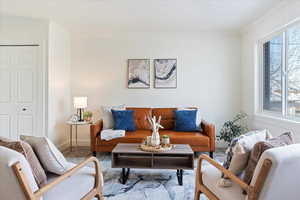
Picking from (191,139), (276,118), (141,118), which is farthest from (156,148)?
(276,118)

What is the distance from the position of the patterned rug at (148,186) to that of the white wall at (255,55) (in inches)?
60.3

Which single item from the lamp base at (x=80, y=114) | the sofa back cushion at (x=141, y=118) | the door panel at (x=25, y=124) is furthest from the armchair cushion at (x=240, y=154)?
the door panel at (x=25, y=124)

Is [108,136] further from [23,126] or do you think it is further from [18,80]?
[18,80]

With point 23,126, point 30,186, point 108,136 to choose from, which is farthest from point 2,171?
point 23,126

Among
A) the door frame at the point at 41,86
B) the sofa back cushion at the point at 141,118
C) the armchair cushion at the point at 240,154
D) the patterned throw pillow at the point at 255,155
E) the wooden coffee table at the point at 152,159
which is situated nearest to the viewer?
the patterned throw pillow at the point at 255,155

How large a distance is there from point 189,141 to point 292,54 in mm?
2005

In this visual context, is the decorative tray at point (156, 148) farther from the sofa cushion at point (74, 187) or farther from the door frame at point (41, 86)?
the door frame at point (41, 86)

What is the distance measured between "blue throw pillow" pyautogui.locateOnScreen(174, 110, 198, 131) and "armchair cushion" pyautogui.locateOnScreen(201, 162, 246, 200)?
1.98 meters

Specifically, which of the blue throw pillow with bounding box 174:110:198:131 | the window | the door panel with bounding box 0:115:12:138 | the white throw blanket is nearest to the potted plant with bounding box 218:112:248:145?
the window

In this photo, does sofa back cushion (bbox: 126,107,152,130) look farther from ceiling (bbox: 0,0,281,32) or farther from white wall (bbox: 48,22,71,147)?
ceiling (bbox: 0,0,281,32)

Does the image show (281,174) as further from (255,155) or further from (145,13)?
(145,13)

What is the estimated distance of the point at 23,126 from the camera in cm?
402

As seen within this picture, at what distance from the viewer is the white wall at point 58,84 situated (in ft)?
13.3

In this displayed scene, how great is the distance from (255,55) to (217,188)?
3.24 metres
